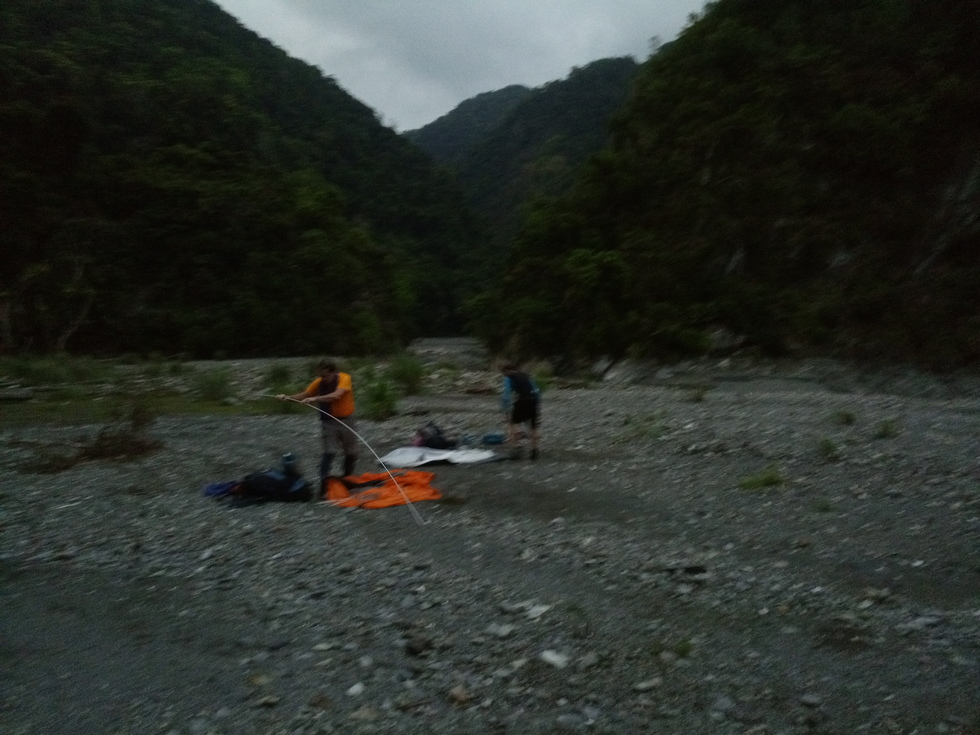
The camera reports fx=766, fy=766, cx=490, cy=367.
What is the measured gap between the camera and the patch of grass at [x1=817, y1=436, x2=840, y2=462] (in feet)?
33.1

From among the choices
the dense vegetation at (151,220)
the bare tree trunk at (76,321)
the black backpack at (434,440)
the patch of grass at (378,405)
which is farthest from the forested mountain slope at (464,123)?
the black backpack at (434,440)

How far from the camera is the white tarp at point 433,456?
38.1ft

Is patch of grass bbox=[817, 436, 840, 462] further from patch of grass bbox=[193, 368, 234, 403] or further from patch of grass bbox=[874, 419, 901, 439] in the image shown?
patch of grass bbox=[193, 368, 234, 403]

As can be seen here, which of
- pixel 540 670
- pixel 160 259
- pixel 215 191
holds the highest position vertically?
pixel 215 191

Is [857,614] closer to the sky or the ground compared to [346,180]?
closer to the ground

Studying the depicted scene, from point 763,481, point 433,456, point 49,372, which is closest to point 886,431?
point 763,481

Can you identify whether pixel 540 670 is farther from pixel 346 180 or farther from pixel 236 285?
pixel 346 180

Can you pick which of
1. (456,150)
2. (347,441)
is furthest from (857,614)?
(456,150)

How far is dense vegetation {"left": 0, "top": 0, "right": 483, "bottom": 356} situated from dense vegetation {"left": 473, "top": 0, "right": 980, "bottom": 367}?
15590 millimetres

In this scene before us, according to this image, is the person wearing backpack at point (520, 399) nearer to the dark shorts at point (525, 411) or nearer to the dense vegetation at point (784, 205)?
the dark shorts at point (525, 411)

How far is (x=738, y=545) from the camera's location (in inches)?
278

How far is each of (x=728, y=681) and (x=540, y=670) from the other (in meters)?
1.13

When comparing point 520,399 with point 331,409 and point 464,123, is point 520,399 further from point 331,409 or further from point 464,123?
point 464,123

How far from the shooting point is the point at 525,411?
11680 mm
